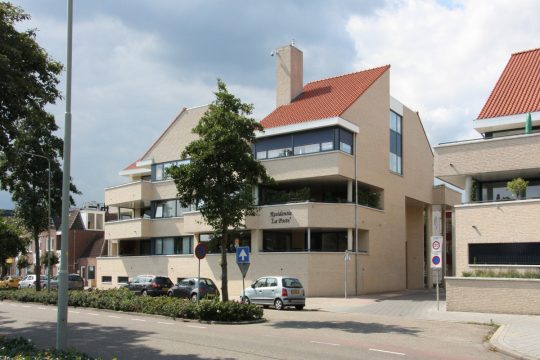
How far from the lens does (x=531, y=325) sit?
18781mm

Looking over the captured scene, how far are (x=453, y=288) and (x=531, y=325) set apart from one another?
A: 5.57m

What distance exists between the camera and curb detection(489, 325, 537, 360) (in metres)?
12.7

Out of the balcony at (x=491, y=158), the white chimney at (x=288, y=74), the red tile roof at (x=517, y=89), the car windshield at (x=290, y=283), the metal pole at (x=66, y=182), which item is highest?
the white chimney at (x=288, y=74)

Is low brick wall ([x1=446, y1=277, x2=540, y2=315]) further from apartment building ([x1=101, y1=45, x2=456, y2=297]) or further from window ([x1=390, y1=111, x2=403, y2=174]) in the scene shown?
window ([x1=390, y1=111, x2=403, y2=174])

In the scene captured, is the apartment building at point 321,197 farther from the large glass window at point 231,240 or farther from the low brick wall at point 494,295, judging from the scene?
the low brick wall at point 494,295

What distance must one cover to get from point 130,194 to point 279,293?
960 inches

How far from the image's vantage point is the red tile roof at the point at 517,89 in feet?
89.8

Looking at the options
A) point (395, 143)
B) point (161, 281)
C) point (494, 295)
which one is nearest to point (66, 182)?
point (494, 295)

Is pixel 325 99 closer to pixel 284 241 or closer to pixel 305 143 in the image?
pixel 305 143

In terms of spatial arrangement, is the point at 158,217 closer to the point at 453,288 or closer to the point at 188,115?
the point at 188,115

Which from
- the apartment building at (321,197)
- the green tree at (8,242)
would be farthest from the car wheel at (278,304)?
the green tree at (8,242)

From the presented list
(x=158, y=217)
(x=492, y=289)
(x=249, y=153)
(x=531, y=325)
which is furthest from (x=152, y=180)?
(x=531, y=325)

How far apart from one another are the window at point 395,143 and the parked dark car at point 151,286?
57.5 feet

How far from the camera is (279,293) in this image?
86.8 ft
